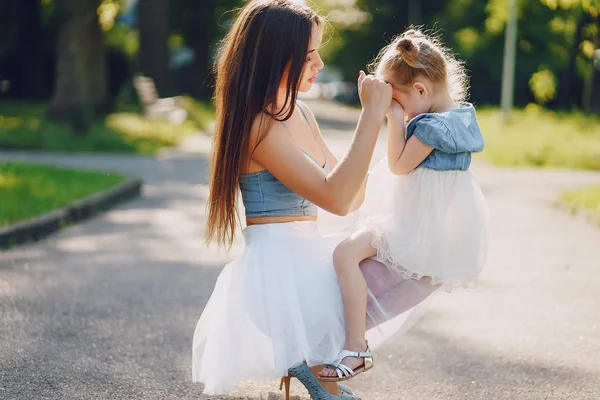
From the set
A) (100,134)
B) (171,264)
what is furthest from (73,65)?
(171,264)

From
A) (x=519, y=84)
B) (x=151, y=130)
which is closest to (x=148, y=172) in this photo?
(x=151, y=130)

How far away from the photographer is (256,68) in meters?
3.07

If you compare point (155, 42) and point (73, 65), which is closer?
point (73, 65)

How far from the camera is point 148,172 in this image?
13594mm

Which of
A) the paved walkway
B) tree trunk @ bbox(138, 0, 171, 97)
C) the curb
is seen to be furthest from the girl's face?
tree trunk @ bbox(138, 0, 171, 97)

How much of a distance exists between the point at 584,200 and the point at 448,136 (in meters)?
7.51

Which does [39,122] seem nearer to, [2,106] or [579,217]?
[2,106]

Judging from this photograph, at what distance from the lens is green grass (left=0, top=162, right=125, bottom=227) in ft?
27.3

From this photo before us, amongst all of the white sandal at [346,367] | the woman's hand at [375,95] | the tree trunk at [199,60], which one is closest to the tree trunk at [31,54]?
the tree trunk at [199,60]

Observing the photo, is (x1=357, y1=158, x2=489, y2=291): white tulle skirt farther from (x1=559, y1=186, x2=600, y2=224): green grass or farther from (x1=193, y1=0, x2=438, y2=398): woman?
(x1=559, y1=186, x2=600, y2=224): green grass

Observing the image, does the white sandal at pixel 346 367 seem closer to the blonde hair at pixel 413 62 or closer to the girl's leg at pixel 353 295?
the girl's leg at pixel 353 295

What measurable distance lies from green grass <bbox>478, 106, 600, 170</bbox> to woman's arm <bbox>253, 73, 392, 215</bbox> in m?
13.3

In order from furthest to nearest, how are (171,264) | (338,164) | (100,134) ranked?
(100,134) < (171,264) < (338,164)

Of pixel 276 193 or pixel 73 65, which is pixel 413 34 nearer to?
pixel 276 193
